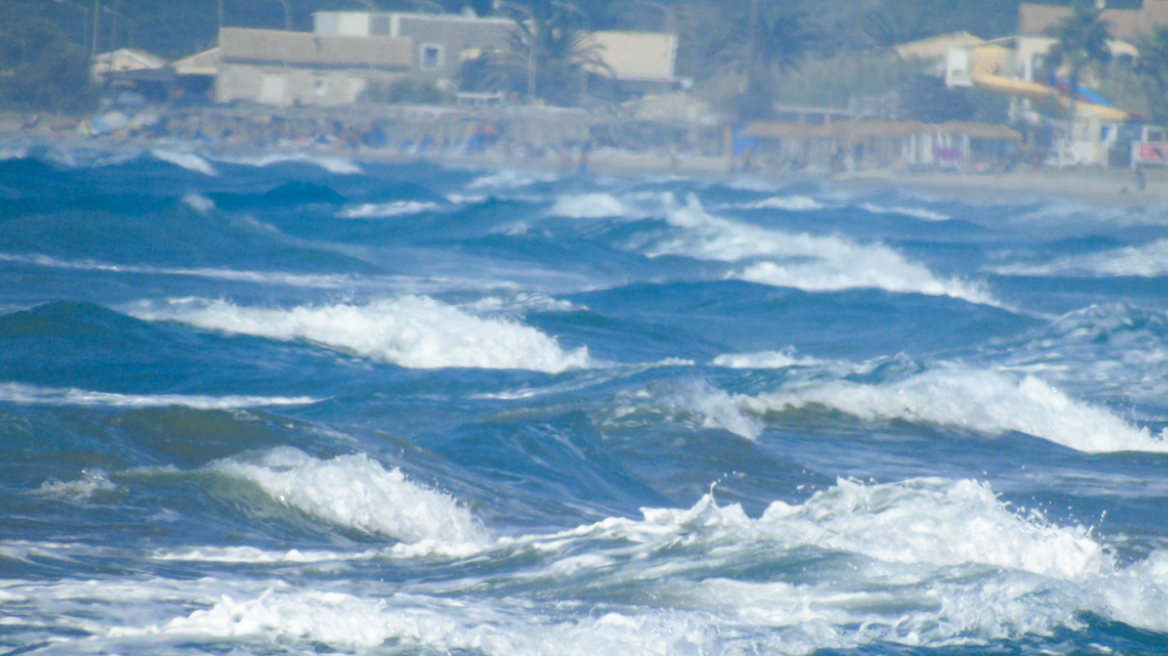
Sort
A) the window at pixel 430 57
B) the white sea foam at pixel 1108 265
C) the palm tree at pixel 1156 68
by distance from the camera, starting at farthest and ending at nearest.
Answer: the window at pixel 430 57 < the palm tree at pixel 1156 68 < the white sea foam at pixel 1108 265

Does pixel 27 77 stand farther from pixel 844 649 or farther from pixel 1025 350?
pixel 844 649

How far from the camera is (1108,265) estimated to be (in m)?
23.1

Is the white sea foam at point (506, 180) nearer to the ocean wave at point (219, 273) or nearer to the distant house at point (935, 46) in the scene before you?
the distant house at point (935, 46)

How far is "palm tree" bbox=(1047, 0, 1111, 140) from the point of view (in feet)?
156

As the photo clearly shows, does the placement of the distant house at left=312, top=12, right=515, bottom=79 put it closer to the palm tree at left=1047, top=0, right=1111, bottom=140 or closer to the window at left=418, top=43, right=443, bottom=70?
the window at left=418, top=43, right=443, bottom=70

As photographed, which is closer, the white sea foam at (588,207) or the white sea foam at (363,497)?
the white sea foam at (363,497)

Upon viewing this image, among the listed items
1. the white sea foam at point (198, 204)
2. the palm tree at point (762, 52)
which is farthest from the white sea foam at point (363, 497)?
the palm tree at point (762, 52)

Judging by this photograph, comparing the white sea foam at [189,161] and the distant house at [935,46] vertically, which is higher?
the distant house at [935,46]

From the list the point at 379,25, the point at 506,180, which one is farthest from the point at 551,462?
the point at 379,25

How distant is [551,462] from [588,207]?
25.4 metres

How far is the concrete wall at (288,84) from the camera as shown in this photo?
190 feet

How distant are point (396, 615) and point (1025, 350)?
10.0 metres

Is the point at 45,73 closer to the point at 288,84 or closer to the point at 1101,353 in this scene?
the point at 288,84

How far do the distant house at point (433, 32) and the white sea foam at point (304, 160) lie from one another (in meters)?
9.77
